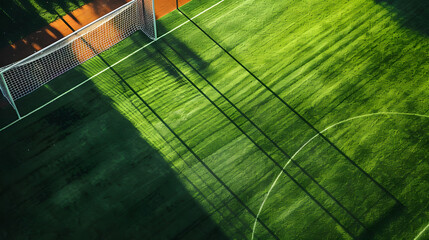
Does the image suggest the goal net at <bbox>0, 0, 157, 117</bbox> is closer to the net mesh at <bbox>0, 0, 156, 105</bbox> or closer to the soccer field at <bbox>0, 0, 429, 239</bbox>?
the net mesh at <bbox>0, 0, 156, 105</bbox>

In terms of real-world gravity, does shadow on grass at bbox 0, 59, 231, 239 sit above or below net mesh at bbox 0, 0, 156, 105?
below

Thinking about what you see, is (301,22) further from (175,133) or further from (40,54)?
(40,54)

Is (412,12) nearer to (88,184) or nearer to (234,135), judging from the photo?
(234,135)

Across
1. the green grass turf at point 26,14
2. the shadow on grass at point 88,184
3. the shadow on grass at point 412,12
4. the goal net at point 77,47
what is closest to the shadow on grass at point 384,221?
the shadow on grass at point 88,184

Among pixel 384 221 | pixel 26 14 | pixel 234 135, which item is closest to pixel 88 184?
pixel 234 135

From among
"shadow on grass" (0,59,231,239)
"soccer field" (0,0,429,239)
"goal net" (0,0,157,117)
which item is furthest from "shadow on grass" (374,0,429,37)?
"shadow on grass" (0,59,231,239)

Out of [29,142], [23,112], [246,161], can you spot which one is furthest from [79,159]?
[246,161]

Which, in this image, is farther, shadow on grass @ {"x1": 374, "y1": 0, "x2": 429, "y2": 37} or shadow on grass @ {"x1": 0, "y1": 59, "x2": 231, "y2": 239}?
shadow on grass @ {"x1": 374, "y1": 0, "x2": 429, "y2": 37}
